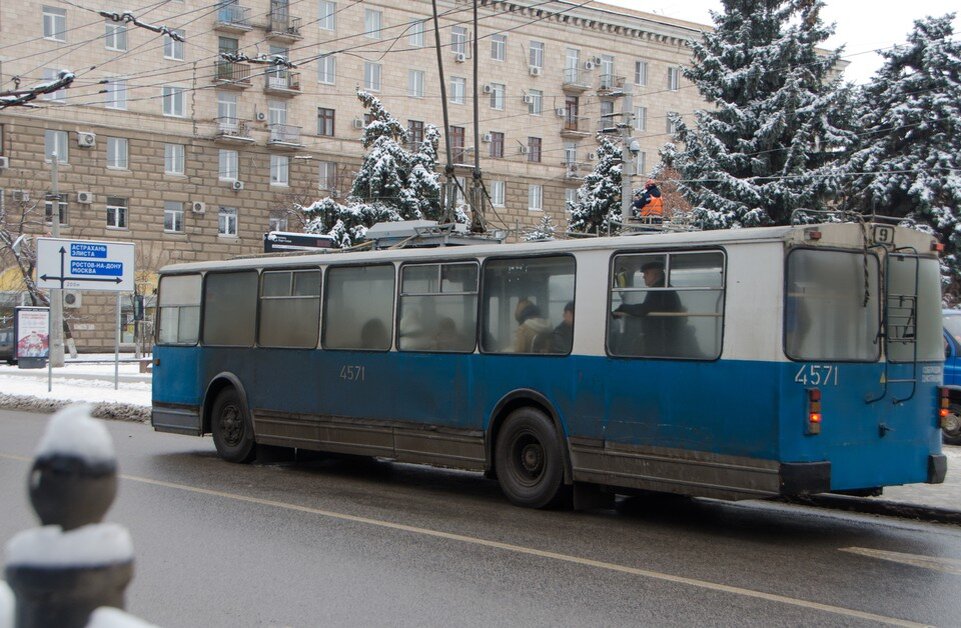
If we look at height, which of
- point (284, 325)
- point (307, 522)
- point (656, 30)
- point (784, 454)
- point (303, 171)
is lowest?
point (307, 522)

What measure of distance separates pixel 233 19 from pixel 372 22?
681 centimetres

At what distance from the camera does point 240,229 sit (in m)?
53.3

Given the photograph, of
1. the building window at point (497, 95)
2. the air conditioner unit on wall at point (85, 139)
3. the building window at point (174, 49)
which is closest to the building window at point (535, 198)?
the building window at point (497, 95)

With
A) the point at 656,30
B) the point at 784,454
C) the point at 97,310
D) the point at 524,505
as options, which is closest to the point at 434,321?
the point at 524,505

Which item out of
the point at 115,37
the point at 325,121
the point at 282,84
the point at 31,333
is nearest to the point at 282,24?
the point at 282,84

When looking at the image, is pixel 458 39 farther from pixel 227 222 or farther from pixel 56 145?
pixel 56 145

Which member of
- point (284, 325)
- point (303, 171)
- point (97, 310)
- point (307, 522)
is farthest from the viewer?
point (303, 171)

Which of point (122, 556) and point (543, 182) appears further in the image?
point (543, 182)

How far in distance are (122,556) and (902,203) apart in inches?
1393

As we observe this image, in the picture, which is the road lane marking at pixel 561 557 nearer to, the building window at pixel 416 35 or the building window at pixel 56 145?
the building window at pixel 56 145

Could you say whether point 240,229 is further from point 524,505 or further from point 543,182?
point 524,505

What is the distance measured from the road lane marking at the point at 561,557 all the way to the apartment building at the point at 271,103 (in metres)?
34.7

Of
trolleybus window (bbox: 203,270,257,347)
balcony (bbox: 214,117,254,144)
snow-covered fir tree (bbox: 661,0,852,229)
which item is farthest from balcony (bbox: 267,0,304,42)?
trolleybus window (bbox: 203,270,257,347)

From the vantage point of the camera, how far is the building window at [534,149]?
60.8 m
